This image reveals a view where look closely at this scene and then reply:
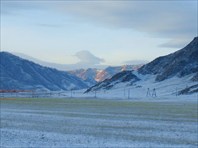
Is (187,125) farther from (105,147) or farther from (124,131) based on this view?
(105,147)

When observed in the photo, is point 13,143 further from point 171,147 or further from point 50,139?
point 171,147

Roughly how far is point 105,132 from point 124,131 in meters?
1.84

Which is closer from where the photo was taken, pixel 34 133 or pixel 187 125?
pixel 34 133

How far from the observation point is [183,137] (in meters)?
35.6

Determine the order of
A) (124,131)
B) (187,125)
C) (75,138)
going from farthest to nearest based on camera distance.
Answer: (187,125)
(124,131)
(75,138)

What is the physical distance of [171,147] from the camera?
30.6 meters

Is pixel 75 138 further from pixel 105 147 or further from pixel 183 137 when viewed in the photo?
pixel 183 137

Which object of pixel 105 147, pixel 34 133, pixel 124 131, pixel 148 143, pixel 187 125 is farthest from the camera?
pixel 187 125

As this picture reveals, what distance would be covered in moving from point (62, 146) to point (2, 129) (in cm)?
1170

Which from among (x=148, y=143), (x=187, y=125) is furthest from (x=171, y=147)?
(x=187, y=125)

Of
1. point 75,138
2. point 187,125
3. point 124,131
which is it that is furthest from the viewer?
point 187,125

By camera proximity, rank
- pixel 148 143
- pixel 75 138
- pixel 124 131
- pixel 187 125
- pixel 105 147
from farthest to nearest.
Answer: pixel 187 125
pixel 124 131
pixel 75 138
pixel 148 143
pixel 105 147

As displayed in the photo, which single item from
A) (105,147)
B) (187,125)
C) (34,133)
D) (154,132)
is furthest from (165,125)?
(105,147)

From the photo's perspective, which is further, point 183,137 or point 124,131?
point 124,131
